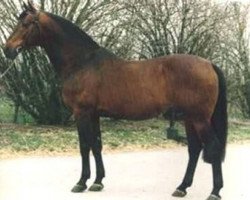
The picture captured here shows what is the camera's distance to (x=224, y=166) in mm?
10180

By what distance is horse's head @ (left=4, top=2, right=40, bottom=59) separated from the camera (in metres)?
7.52

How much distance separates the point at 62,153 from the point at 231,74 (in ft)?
31.2

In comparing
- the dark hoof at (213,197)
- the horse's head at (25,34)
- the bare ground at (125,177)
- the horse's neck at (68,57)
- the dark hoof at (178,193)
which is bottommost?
the bare ground at (125,177)

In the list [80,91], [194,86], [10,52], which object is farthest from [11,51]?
[194,86]

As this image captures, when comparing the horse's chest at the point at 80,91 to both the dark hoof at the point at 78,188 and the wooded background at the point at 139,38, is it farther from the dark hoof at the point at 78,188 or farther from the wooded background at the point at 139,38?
the wooded background at the point at 139,38

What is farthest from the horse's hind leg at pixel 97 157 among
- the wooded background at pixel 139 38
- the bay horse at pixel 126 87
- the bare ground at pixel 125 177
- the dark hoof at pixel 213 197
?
the wooded background at pixel 139 38

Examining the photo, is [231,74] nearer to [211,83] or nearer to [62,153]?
[62,153]

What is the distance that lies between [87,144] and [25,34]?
1572mm

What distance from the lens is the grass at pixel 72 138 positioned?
11.9m

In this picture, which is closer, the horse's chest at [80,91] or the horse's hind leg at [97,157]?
the horse's chest at [80,91]

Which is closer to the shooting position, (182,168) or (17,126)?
(182,168)

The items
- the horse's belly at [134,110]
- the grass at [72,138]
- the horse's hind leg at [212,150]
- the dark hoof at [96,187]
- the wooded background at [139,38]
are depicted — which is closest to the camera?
the horse's hind leg at [212,150]

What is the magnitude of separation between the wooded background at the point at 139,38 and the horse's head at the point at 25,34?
25.3 feet

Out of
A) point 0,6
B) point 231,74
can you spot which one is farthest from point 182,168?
point 231,74
